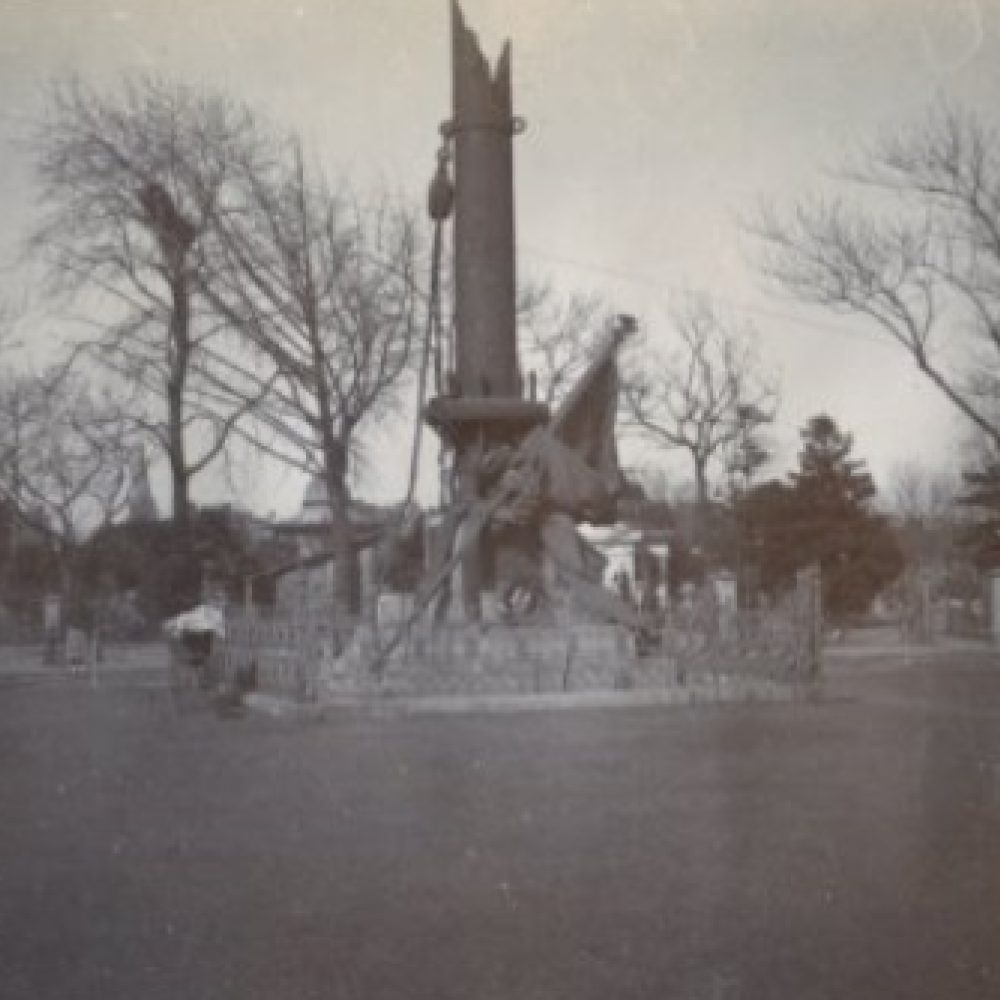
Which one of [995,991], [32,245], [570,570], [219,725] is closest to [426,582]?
[570,570]

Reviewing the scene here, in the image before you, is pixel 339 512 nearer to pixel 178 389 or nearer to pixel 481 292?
pixel 178 389

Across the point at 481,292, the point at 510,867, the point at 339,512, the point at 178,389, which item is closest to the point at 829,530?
the point at 339,512

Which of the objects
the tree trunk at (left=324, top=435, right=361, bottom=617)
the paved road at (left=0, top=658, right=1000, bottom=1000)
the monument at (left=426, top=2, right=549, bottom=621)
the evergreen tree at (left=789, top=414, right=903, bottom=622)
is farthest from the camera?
the evergreen tree at (left=789, top=414, right=903, bottom=622)

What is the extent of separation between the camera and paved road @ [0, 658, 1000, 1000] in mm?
6195

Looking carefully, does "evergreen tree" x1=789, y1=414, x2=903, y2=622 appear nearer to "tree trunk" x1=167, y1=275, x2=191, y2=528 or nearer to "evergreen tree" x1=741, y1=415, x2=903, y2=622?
"evergreen tree" x1=741, y1=415, x2=903, y2=622

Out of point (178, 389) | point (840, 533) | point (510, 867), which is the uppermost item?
point (178, 389)

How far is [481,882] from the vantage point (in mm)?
7836

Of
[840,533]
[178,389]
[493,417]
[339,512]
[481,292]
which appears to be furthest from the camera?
[840,533]

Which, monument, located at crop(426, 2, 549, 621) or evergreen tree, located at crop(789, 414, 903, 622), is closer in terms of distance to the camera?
monument, located at crop(426, 2, 549, 621)

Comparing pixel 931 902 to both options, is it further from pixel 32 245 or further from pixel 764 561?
pixel 764 561

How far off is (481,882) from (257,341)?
28.4 metres

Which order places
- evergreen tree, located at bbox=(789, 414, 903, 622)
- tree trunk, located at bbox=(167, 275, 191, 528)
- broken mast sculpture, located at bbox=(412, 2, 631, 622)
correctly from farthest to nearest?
evergreen tree, located at bbox=(789, 414, 903, 622), tree trunk, located at bbox=(167, 275, 191, 528), broken mast sculpture, located at bbox=(412, 2, 631, 622)

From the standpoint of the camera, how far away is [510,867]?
26.9 ft

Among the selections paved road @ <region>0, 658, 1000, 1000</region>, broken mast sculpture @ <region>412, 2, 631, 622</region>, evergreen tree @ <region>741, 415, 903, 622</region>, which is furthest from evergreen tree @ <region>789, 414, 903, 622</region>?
paved road @ <region>0, 658, 1000, 1000</region>
